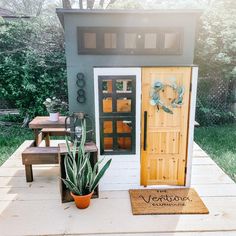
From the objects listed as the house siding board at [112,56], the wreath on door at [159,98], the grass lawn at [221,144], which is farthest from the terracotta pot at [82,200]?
the grass lawn at [221,144]

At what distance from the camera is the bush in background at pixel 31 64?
21.8 ft

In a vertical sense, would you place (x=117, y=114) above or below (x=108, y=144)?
above

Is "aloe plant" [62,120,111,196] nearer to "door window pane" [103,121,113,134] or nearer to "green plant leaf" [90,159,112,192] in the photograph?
"green plant leaf" [90,159,112,192]

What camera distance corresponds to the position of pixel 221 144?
5.66 metres

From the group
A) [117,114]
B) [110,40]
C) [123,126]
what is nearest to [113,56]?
[110,40]

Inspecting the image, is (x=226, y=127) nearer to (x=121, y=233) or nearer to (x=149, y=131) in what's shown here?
(x=149, y=131)

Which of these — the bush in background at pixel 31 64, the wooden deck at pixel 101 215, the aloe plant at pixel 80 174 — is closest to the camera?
the wooden deck at pixel 101 215

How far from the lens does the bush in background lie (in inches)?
261

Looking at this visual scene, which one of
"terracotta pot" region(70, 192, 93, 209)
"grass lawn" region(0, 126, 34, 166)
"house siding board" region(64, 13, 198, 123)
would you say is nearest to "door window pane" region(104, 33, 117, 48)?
"house siding board" region(64, 13, 198, 123)

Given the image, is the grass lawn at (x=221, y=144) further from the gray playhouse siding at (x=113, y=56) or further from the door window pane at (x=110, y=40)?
the door window pane at (x=110, y=40)

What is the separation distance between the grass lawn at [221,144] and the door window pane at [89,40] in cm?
309

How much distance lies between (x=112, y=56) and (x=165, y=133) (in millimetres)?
1329

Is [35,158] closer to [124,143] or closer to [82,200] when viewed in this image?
[82,200]

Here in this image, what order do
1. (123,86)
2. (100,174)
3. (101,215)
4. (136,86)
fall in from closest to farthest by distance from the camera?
(101,215) → (100,174) → (136,86) → (123,86)
